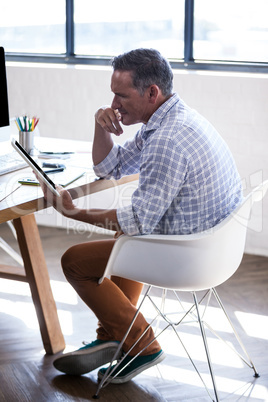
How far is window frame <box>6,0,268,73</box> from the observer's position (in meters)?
4.20

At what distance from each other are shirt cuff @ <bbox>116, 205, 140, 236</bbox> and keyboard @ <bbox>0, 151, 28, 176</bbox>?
0.70 metres

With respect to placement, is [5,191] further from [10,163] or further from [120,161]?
[120,161]

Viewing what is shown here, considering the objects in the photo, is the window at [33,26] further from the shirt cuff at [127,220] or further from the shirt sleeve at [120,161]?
the shirt cuff at [127,220]

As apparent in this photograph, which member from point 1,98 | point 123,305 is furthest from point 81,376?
point 1,98

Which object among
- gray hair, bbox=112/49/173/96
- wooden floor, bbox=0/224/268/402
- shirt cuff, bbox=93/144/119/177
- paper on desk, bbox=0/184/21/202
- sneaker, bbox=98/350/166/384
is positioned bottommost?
wooden floor, bbox=0/224/268/402

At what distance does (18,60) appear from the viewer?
4922 mm

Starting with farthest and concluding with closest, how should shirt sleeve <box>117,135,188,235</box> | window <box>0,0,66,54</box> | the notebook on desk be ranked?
window <box>0,0,66,54</box>, the notebook on desk, shirt sleeve <box>117,135,188,235</box>

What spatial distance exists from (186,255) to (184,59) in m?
2.41

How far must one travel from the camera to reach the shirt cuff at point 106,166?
274 centimetres

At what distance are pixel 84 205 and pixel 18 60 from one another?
1.23 meters

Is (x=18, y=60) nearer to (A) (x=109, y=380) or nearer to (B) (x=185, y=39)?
(B) (x=185, y=39)

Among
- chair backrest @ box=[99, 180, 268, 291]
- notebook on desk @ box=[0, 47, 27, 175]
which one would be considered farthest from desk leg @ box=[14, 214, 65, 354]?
chair backrest @ box=[99, 180, 268, 291]

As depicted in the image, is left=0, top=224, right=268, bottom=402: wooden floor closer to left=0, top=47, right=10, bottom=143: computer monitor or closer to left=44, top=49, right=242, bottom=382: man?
left=44, top=49, right=242, bottom=382: man

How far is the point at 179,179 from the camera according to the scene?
7.31 feet
